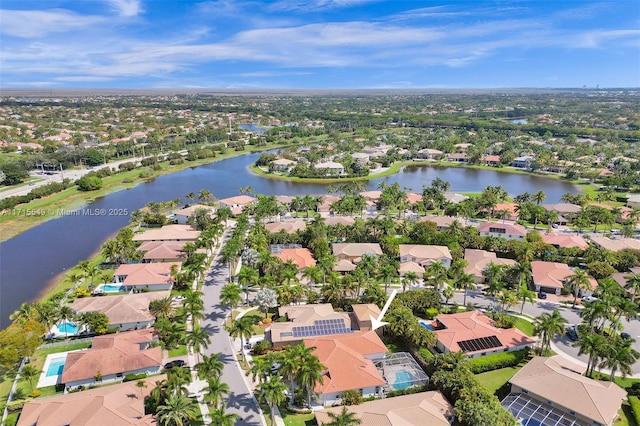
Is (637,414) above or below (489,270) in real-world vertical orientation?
below

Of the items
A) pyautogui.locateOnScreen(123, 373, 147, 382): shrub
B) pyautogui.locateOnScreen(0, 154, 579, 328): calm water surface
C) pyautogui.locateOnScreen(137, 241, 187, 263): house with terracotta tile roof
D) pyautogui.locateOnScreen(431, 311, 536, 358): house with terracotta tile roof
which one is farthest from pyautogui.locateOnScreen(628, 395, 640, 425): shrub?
pyautogui.locateOnScreen(0, 154, 579, 328): calm water surface

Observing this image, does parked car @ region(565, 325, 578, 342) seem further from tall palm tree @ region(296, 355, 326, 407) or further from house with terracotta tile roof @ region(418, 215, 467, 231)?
tall palm tree @ region(296, 355, 326, 407)

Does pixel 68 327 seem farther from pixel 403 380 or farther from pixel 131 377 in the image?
pixel 403 380

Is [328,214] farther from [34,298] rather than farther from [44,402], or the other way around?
[44,402]

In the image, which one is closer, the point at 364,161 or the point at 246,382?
the point at 246,382

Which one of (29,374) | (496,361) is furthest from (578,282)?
(29,374)

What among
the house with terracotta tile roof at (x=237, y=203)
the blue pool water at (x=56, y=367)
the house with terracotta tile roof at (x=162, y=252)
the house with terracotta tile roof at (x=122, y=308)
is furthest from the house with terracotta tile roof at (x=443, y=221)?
the blue pool water at (x=56, y=367)

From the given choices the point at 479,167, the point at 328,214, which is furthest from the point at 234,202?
the point at 479,167
